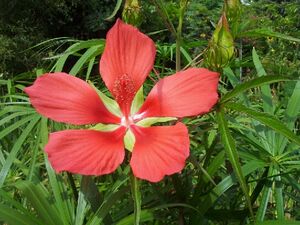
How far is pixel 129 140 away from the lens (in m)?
0.65

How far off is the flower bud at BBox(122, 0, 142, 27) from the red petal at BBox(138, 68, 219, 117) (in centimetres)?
13

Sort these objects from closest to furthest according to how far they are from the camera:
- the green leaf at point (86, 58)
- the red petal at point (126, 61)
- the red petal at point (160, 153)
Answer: the red petal at point (160, 153) < the red petal at point (126, 61) < the green leaf at point (86, 58)

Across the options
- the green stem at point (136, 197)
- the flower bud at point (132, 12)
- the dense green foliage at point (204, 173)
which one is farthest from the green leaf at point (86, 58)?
the green stem at point (136, 197)

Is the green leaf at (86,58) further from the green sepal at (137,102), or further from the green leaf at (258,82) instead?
the green leaf at (258,82)

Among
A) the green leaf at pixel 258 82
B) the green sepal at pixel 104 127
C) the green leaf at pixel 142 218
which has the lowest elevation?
the green leaf at pixel 142 218

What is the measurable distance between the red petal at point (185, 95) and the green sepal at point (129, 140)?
0.12 feet

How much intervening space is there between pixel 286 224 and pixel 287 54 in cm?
314

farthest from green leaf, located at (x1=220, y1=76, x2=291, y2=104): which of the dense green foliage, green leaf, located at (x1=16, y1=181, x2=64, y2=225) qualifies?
green leaf, located at (x1=16, y1=181, x2=64, y2=225)

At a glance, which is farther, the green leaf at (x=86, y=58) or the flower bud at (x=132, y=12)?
the green leaf at (x=86, y=58)

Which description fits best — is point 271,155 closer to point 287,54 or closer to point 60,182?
point 60,182

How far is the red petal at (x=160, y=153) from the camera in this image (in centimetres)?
55

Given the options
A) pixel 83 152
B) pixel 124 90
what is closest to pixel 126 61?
pixel 124 90

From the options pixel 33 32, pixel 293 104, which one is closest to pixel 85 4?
pixel 33 32

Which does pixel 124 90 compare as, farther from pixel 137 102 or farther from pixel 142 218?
pixel 142 218
